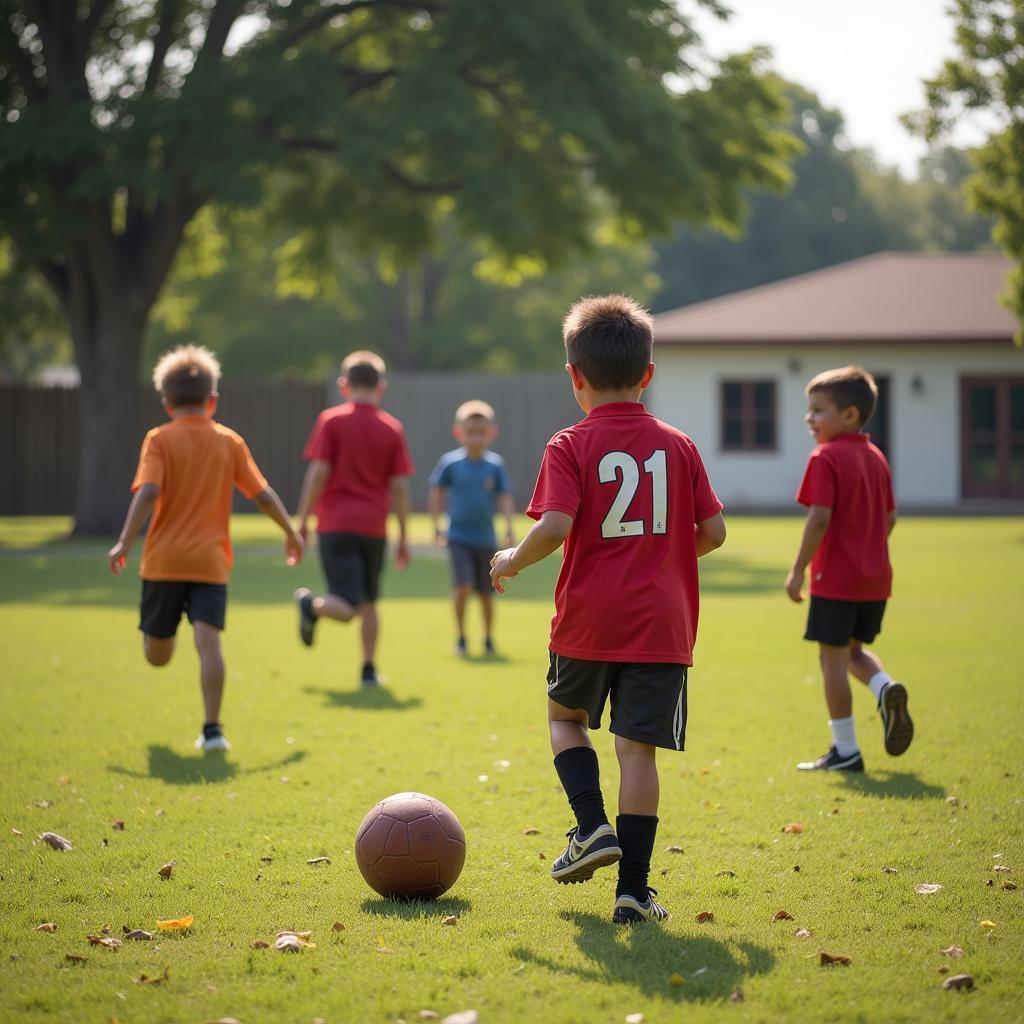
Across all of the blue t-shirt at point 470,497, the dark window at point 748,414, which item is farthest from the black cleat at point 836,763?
the dark window at point 748,414

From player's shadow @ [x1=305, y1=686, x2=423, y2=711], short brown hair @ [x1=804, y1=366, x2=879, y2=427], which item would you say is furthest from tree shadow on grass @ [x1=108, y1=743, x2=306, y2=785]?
short brown hair @ [x1=804, y1=366, x2=879, y2=427]

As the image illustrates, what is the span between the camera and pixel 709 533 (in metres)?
4.67

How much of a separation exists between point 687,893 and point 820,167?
217 feet

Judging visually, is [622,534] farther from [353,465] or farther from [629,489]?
[353,465]

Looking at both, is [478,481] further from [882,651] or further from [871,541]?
[871,541]

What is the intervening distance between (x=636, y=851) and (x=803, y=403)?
95.4 feet

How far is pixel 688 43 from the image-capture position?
23.7 meters

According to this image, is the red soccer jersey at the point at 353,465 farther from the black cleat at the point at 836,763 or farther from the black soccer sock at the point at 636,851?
the black soccer sock at the point at 636,851

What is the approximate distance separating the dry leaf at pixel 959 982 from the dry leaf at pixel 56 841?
331 cm

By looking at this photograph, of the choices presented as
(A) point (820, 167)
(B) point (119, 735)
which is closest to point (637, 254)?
(A) point (820, 167)

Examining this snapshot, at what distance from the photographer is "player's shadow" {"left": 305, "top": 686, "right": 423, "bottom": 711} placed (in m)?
8.62

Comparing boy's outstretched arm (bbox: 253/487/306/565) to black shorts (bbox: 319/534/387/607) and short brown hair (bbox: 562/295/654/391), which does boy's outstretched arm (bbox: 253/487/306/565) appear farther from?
short brown hair (bbox: 562/295/654/391)

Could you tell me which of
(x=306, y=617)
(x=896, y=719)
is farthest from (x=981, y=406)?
(x=896, y=719)

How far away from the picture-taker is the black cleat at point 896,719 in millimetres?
6465
